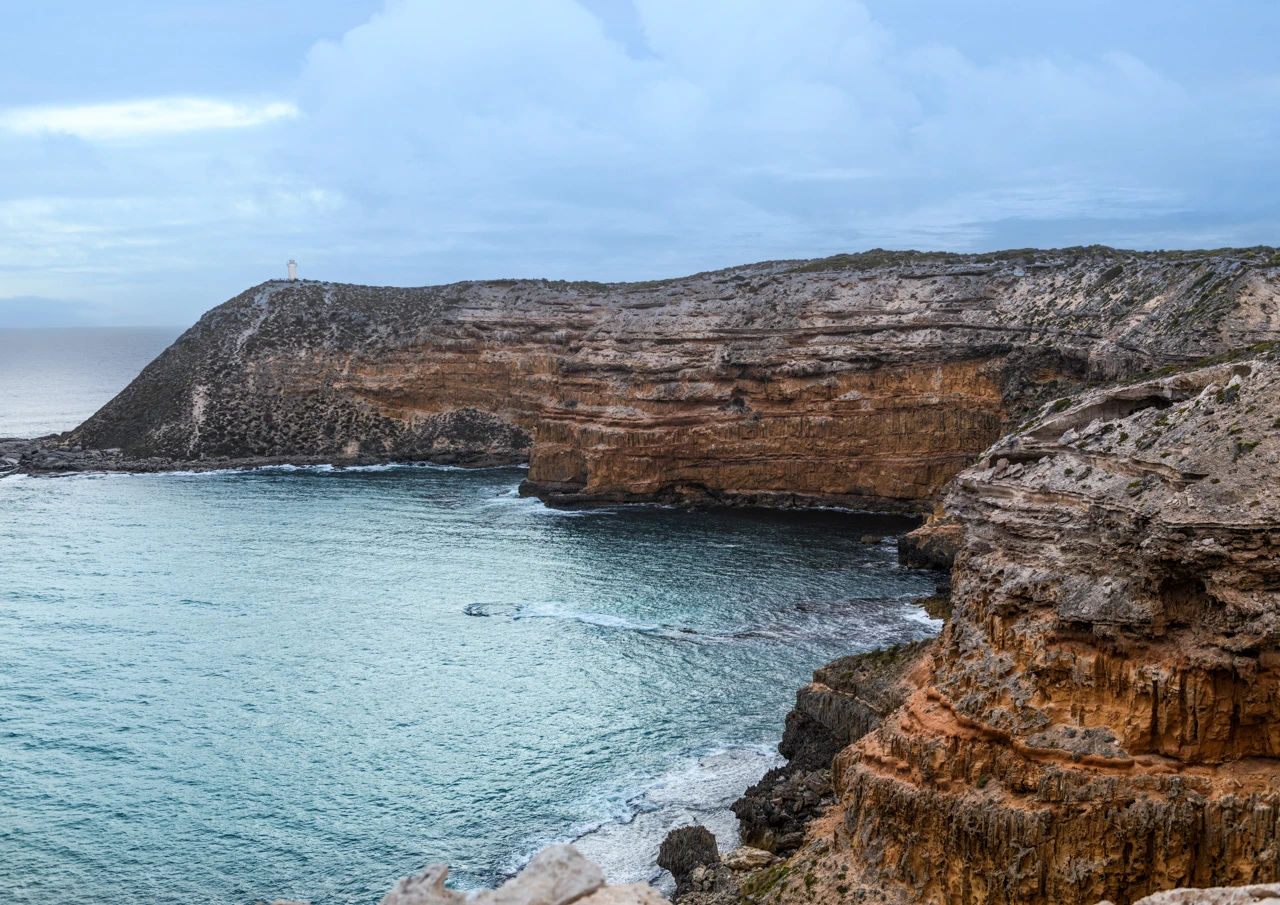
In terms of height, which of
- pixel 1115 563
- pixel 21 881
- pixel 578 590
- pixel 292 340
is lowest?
pixel 21 881

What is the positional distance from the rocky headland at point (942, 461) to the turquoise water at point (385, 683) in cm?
544

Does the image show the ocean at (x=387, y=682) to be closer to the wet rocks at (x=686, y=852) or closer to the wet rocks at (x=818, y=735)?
the wet rocks at (x=686, y=852)

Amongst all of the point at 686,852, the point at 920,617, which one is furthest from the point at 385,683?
the point at 920,617

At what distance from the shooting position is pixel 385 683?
142ft

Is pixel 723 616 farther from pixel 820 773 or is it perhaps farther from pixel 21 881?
pixel 21 881

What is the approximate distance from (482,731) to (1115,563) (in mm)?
23227

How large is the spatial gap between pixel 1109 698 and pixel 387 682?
29.4m

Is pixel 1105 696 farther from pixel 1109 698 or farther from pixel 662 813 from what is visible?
pixel 662 813

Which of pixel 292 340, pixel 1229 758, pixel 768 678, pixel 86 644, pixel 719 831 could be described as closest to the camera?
pixel 1229 758

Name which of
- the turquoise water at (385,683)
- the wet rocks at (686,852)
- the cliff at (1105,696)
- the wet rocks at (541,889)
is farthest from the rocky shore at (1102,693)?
the wet rocks at (541,889)

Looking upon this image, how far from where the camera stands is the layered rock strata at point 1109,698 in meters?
19.4

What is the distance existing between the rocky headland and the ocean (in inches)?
194

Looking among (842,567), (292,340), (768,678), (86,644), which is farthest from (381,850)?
(292,340)

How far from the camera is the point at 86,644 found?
47.8m
